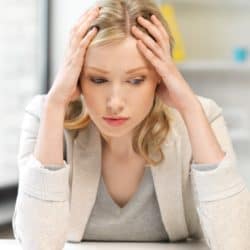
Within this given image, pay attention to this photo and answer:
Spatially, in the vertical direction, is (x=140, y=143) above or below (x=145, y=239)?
above

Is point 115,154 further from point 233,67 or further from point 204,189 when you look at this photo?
point 233,67

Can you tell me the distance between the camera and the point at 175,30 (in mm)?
2201

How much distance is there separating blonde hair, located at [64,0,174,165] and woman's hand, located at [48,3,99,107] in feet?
0.05

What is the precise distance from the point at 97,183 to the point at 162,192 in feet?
0.45

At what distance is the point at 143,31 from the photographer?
111cm

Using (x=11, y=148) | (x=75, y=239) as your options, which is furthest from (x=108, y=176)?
(x=11, y=148)

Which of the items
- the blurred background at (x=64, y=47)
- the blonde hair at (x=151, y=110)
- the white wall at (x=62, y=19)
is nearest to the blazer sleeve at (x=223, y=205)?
the blonde hair at (x=151, y=110)

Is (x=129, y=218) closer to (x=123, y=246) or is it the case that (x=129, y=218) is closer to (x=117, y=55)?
(x=123, y=246)

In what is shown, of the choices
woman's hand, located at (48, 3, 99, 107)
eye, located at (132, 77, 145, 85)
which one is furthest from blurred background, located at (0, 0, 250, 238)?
eye, located at (132, 77, 145, 85)

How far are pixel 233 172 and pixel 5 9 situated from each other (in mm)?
1044

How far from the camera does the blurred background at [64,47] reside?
1.91 metres

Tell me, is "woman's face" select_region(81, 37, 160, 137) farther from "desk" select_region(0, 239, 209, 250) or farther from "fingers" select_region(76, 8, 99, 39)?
"desk" select_region(0, 239, 209, 250)

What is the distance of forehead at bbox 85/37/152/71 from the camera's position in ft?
3.50

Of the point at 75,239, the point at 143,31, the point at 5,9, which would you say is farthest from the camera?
the point at 5,9
